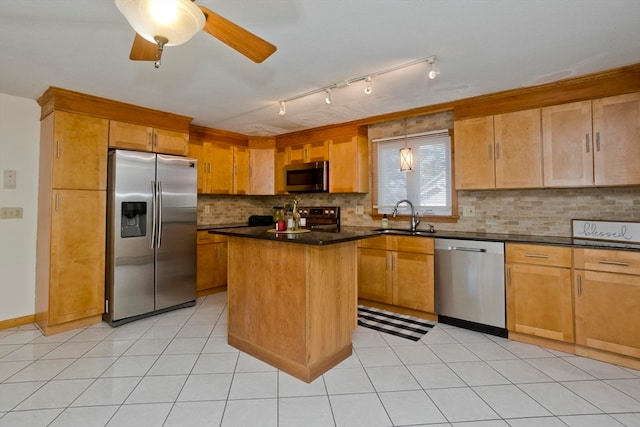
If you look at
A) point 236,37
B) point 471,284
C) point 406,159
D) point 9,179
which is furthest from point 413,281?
point 9,179

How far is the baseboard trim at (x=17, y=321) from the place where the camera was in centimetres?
306

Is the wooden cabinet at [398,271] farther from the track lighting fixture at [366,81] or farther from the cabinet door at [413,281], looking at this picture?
the track lighting fixture at [366,81]

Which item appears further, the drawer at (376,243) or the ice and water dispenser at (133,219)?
the drawer at (376,243)

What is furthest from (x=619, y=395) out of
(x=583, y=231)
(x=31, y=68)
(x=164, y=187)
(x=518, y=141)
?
(x=31, y=68)

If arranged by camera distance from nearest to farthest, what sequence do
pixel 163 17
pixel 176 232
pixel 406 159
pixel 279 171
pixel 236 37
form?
pixel 163 17 < pixel 236 37 < pixel 176 232 < pixel 406 159 < pixel 279 171

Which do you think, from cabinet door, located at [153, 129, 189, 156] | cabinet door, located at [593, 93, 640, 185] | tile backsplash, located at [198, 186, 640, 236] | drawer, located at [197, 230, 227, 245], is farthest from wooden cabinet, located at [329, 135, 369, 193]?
cabinet door, located at [593, 93, 640, 185]

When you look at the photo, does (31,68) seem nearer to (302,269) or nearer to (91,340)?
(91,340)

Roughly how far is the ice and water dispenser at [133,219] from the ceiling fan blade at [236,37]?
93.5 inches

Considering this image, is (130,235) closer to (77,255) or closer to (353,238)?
(77,255)

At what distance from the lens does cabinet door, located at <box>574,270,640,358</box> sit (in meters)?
2.26

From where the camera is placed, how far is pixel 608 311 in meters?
2.35

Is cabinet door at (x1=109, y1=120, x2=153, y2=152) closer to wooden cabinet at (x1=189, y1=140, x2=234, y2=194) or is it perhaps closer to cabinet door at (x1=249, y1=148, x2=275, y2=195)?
wooden cabinet at (x1=189, y1=140, x2=234, y2=194)

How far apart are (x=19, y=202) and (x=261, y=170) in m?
2.86

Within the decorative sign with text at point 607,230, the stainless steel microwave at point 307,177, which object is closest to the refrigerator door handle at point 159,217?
the stainless steel microwave at point 307,177
